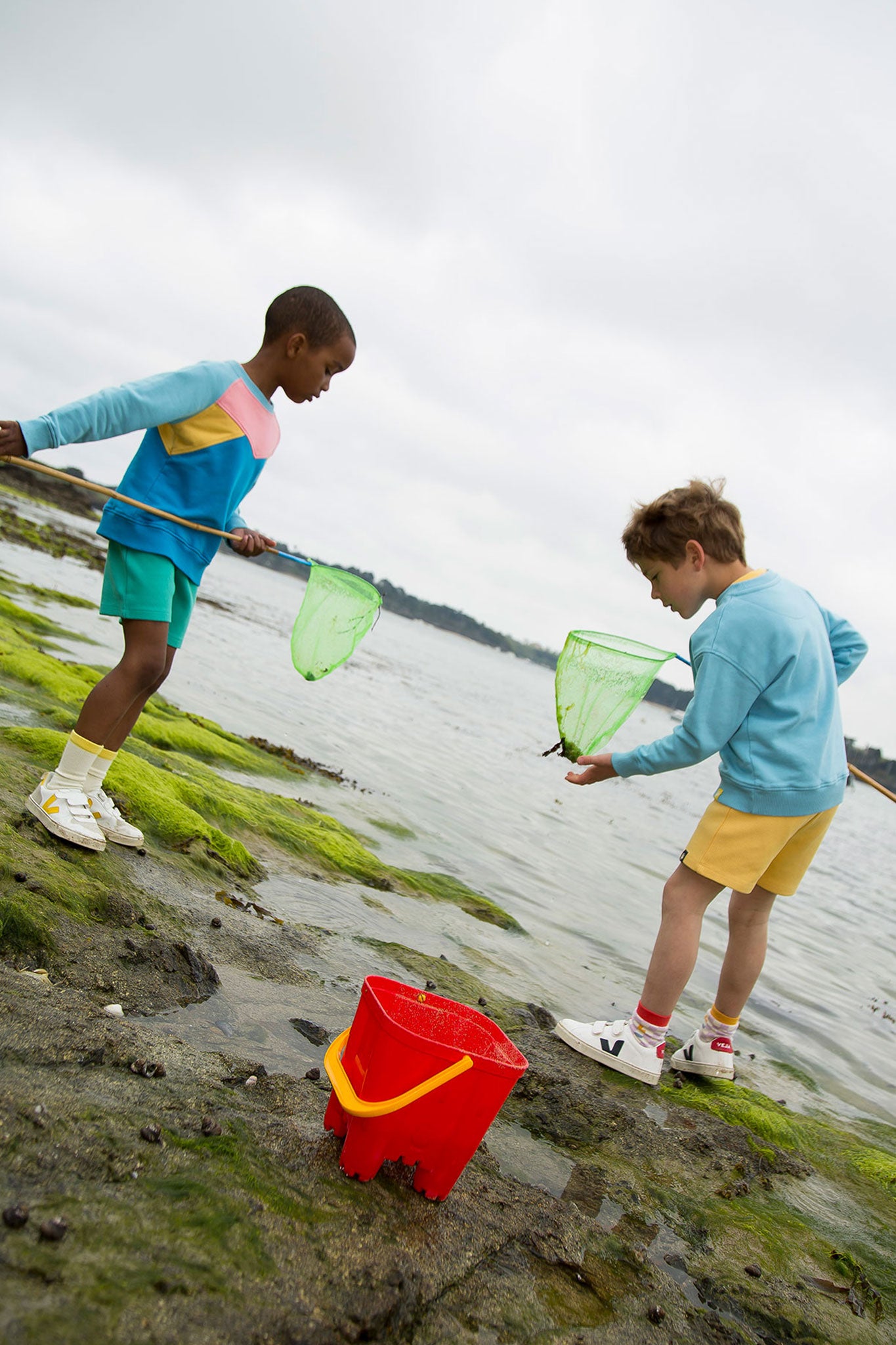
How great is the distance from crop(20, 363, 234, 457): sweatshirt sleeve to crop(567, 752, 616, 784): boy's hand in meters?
2.40

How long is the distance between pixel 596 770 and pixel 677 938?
83 cm

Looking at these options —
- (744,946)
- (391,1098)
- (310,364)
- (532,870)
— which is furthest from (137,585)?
(532,870)

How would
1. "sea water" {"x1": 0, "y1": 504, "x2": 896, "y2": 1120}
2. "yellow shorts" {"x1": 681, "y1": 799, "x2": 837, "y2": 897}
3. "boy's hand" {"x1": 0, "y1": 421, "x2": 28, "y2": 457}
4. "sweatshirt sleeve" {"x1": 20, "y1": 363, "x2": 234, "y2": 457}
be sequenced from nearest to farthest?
"boy's hand" {"x1": 0, "y1": 421, "x2": 28, "y2": 457} < "sweatshirt sleeve" {"x1": 20, "y1": 363, "x2": 234, "y2": 457} < "yellow shorts" {"x1": 681, "y1": 799, "x2": 837, "y2": 897} < "sea water" {"x1": 0, "y1": 504, "x2": 896, "y2": 1120}

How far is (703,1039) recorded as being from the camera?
4.32 metres

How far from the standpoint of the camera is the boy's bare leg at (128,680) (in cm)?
384

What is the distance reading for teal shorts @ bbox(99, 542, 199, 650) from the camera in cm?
379

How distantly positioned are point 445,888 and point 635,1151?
3.70 m

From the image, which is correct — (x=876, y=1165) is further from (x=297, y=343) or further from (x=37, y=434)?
(x=37, y=434)

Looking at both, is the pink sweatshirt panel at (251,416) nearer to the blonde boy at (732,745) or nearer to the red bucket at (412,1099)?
the blonde boy at (732,745)

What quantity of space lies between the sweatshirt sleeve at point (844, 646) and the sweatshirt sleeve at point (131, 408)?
314cm

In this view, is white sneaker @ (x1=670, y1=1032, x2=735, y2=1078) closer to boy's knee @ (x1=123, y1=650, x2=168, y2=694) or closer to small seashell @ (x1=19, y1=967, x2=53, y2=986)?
small seashell @ (x1=19, y1=967, x2=53, y2=986)

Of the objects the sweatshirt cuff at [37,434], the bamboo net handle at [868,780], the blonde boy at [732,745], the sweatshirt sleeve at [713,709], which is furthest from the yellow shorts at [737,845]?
the sweatshirt cuff at [37,434]

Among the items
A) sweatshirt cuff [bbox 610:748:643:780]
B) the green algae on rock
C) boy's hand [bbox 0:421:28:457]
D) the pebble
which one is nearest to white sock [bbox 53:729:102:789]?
the green algae on rock

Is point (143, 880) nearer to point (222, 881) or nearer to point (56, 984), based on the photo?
point (222, 881)
